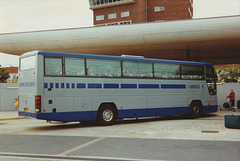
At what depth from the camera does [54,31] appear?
88.9ft

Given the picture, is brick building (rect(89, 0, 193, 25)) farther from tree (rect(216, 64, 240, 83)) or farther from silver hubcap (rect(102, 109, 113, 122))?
silver hubcap (rect(102, 109, 113, 122))

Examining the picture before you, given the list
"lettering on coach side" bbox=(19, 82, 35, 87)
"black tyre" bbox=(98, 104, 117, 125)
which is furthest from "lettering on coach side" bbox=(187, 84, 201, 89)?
"lettering on coach side" bbox=(19, 82, 35, 87)

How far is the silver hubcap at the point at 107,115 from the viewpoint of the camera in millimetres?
15094

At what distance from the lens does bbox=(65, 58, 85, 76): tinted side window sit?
13977mm

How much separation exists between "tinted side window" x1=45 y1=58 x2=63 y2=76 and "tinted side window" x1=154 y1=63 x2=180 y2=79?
19.2ft

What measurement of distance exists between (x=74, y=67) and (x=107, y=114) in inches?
114

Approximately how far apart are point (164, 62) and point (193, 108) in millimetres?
3736

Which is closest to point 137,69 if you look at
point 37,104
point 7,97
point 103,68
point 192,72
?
point 103,68

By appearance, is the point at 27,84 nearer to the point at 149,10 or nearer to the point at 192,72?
the point at 192,72

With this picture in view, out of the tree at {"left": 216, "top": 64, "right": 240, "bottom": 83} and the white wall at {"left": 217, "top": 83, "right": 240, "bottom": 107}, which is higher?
the tree at {"left": 216, "top": 64, "right": 240, "bottom": 83}

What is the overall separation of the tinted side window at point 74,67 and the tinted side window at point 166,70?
4729mm

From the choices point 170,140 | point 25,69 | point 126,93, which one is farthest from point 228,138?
point 25,69

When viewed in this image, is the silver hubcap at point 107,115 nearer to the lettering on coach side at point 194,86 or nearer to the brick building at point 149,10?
the lettering on coach side at point 194,86

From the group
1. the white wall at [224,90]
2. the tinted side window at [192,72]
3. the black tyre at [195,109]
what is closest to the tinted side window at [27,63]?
the tinted side window at [192,72]
